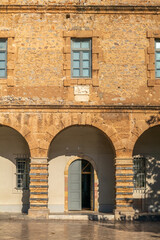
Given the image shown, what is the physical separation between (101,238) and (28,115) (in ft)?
19.0

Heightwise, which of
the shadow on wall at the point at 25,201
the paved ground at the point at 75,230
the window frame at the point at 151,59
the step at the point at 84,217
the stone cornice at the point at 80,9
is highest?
the stone cornice at the point at 80,9

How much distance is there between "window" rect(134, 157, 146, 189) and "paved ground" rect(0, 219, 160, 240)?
2488 mm

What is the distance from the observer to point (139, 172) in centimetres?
1939

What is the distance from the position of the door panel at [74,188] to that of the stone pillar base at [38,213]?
6.27 ft

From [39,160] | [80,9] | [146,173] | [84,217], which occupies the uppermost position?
[80,9]

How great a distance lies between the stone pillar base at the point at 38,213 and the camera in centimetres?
1745

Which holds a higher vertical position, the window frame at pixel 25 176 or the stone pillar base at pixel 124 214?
the window frame at pixel 25 176

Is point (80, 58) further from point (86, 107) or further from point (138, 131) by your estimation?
point (138, 131)

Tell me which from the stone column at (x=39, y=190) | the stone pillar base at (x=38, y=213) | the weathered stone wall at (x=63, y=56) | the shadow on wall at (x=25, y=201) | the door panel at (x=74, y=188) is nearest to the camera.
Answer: the stone pillar base at (x=38, y=213)

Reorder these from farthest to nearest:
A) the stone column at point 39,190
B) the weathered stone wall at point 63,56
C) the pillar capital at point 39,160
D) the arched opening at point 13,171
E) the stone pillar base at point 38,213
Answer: the arched opening at point 13,171 < the weathered stone wall at point 63,56 < the pillar capital at point 39,160 < the stone column at point 39,190 < the stone pillar base at point 38,213

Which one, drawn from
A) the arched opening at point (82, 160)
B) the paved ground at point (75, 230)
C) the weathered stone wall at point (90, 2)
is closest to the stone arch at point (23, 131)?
the arched opening at point (82, 160)

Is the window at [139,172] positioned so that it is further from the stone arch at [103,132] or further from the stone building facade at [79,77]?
the stone arch at [103,132]

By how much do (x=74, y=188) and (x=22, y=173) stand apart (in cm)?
206

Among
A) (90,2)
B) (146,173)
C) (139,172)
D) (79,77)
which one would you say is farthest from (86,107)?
(90,2)
